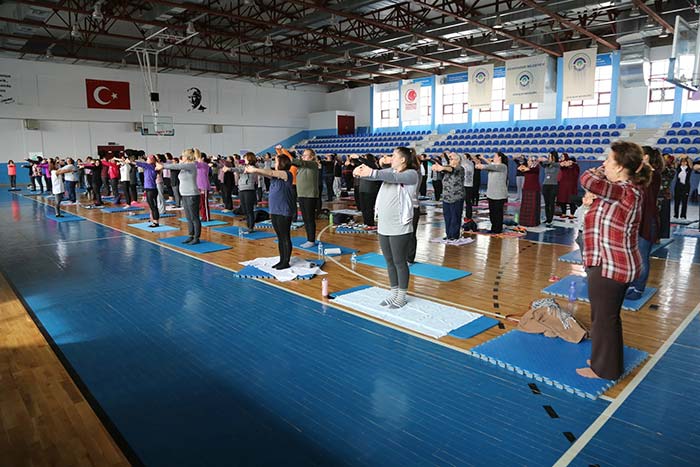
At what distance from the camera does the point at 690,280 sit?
5.55m

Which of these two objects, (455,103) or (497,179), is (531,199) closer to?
(497,179)

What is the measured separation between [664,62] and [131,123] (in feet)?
77.3

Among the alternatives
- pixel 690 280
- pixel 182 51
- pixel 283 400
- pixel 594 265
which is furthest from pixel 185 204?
pixel 182 51

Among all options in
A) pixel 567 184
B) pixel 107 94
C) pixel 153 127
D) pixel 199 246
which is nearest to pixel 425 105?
pixel 153 127

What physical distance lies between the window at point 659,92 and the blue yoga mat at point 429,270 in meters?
16.0

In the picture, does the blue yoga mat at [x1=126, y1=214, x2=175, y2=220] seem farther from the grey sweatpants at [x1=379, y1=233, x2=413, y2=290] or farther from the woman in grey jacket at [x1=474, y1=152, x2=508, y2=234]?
the grey sweatpants at [x1=379, y1=233, x2=413, y2=290]

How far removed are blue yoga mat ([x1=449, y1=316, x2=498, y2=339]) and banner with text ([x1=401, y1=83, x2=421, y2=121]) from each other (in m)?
20.3

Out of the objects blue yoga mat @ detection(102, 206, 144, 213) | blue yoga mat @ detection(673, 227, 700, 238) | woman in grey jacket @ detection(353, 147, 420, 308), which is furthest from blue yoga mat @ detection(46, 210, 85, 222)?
blue yoga mat @ detection(673, 227, 700, 238)

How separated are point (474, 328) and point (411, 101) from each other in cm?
2080

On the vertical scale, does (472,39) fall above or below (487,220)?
above

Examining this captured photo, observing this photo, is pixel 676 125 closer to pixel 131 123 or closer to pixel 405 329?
pixel 405 329

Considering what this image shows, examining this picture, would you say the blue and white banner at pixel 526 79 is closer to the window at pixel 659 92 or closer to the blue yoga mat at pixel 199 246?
the window at pixel 659 92

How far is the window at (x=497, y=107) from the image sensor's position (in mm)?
21761

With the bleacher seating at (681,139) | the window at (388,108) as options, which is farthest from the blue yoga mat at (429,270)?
the window at (388,108)
